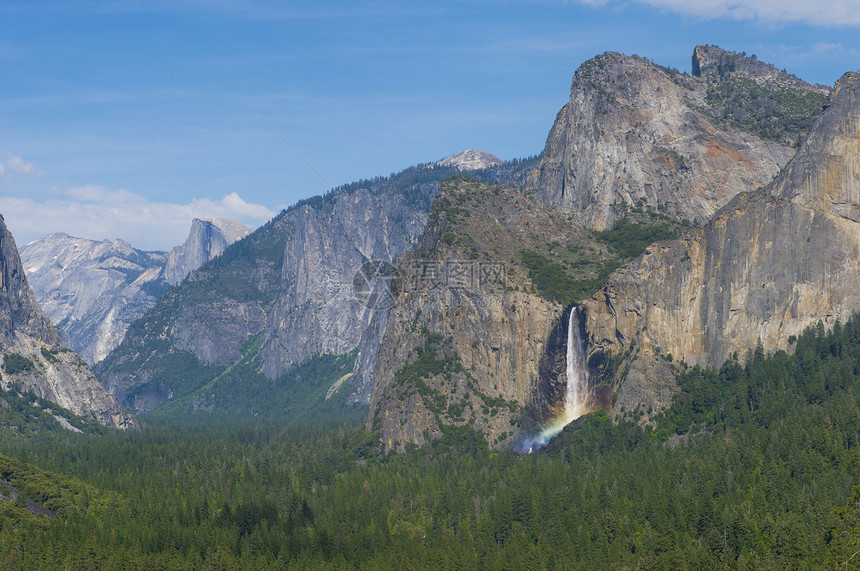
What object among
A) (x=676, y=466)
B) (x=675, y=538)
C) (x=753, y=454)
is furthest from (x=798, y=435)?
(x=675, y=538)

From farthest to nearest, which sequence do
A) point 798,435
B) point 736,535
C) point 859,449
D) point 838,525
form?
point 798,435, point 859,449, point 736,535, point 838,525

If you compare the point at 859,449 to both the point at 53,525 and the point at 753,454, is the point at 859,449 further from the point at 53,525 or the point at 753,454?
the point at 53,525

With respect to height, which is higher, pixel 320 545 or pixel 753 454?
pixel 753 454

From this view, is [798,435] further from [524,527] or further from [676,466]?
[524,527]

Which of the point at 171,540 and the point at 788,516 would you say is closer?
the point at 788,516

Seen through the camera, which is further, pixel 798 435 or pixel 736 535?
pixel 798 435

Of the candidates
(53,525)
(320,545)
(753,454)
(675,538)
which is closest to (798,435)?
(753,454)

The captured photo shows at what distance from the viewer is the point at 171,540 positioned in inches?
7446

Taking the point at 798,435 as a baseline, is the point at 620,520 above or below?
below

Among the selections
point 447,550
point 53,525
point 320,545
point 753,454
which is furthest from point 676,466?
point 53,525

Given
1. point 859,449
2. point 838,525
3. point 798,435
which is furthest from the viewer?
point 798,435

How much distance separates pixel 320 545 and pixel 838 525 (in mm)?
75103

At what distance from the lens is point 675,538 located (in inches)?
6713

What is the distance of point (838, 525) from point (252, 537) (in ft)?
283
